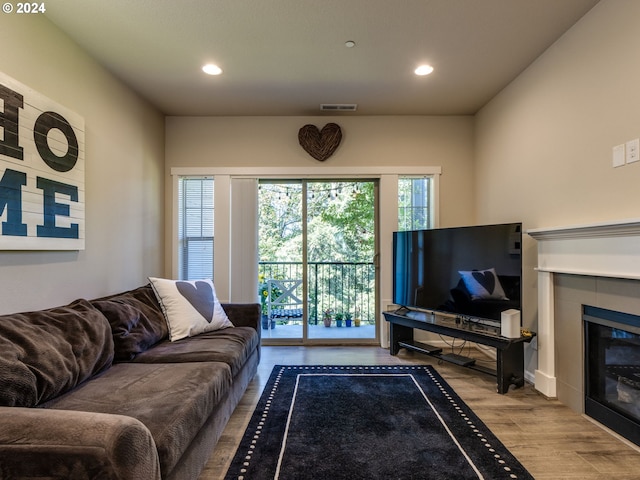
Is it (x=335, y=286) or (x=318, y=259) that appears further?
(x=335, y=286)

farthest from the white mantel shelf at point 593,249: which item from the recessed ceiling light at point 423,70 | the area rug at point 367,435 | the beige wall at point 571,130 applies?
the recessed ceiling light at point 423,70

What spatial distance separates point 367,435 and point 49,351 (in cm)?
173

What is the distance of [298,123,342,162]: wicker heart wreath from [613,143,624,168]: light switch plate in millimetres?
2372

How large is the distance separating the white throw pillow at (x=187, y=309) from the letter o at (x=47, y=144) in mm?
1023

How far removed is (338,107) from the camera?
136 inches

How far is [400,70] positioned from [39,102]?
2.54 metres

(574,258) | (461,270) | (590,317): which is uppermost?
(574,258)

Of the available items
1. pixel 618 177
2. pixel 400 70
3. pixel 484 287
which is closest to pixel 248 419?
pixel 484 287

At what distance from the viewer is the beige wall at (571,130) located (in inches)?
73.0

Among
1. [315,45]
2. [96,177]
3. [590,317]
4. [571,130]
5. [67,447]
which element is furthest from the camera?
[96,177]

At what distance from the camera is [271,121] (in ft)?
12.1

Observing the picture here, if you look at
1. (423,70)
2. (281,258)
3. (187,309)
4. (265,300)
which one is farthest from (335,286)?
(423,70)

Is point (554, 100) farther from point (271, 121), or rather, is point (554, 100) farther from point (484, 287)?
point (271, 121)

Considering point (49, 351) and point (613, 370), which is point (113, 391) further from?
point (613, 370)
